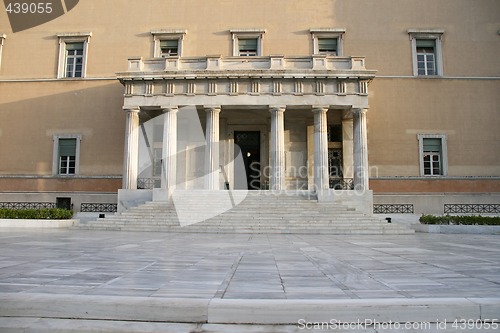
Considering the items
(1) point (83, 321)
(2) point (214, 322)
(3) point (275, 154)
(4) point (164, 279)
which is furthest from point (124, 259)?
(3) point (275, 154)

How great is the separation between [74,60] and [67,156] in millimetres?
7261

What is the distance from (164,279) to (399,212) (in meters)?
21.9

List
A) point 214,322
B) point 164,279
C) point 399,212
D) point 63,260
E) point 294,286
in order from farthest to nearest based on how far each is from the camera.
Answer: point 399,212 < point 63,260 < point 164,279 < point 294,286 < point 214,322

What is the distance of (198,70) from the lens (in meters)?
22.6

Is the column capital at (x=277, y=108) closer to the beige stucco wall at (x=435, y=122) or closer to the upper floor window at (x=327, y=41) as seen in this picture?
the upper floor window at (x=327, y=41)

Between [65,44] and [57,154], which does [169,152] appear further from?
[65,44]

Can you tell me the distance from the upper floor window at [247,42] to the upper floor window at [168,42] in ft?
12.7

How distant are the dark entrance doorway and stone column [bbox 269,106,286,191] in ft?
14.2

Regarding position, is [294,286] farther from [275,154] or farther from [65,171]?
[65,171]

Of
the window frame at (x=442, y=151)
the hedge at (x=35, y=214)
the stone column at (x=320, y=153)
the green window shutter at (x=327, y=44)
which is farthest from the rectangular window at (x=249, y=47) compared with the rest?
the hedge at (x=35, y=214)

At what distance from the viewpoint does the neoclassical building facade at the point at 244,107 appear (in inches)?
979

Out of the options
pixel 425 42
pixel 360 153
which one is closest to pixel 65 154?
pixel 360 153

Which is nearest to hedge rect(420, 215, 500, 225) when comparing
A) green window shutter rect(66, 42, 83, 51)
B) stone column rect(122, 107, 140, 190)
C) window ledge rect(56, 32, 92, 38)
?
stone column rect(122, 107, 140, 190)

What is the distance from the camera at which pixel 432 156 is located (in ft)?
84.6
